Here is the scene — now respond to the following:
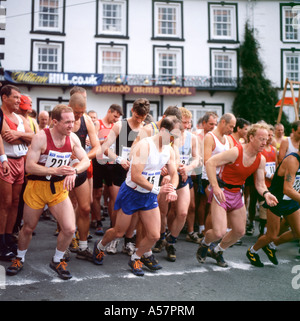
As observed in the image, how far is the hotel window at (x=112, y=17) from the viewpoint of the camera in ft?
62.3

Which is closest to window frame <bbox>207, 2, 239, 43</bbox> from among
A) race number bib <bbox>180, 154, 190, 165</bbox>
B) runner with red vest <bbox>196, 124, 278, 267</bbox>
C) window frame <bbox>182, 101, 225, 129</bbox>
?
window frame <bbox>182, 101, 225, 129</bbox>

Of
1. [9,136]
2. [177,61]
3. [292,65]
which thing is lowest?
[9,136]

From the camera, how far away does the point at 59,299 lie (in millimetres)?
3338

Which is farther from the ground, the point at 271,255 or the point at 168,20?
the point at 168,20

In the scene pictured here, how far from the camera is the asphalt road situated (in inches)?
136

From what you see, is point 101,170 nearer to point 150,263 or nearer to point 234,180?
point 150,263

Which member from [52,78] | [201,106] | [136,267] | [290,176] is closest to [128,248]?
[136,267]

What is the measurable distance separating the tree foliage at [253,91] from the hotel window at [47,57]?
1054cm

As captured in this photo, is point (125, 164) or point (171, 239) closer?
point (125, 164)

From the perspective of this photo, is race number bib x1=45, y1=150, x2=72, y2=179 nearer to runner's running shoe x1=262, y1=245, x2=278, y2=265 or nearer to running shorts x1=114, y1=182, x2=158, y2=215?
running shorts x1=114, y1=182, x2=158, y2=215

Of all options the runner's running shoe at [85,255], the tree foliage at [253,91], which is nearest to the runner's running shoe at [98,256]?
the runner's running shoe at [85,255]

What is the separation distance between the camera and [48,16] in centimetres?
1873

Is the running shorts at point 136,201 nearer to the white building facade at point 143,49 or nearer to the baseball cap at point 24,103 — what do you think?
the baseball cap at point 24,103

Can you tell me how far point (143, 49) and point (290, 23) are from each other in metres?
9.34
